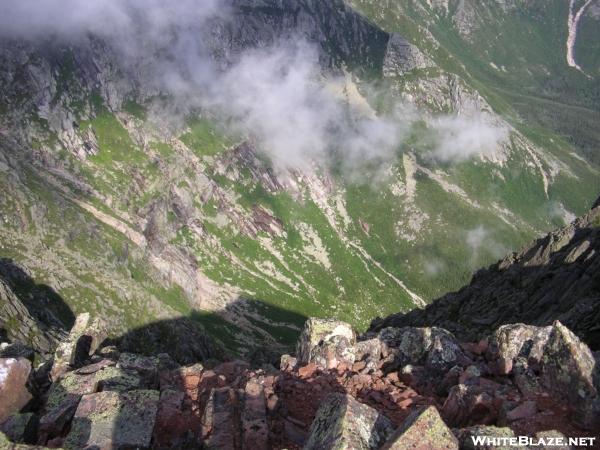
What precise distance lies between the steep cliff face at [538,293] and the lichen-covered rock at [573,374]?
645 inches

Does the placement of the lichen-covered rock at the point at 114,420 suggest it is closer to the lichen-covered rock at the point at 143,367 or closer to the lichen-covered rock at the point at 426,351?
the lichen-covered rock at the point at 143,367

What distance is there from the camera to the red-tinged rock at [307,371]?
99.8 ft

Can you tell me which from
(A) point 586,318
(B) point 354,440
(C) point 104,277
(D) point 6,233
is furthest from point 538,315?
(D) point 6,233

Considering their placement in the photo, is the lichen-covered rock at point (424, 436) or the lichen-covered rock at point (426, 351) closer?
the lichen-covered rock at point (424, 436)

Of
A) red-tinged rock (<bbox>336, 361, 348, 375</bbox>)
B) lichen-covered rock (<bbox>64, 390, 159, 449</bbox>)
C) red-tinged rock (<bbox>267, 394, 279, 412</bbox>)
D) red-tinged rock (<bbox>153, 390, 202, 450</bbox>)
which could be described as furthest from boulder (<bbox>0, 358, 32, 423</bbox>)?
red-tinged rock (<bbox>336, 361, 348, 375</bbox>)

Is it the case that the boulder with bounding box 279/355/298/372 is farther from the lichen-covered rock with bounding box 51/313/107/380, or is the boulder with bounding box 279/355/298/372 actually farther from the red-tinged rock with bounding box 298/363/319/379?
the lichen-covered rock with bounding box 51/313/107/380

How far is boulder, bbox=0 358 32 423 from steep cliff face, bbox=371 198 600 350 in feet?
133

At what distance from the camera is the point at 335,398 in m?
20.0

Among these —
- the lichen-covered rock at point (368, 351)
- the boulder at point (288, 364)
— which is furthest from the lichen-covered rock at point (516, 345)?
the boulder at point (288, 364)

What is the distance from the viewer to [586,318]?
47094 mm

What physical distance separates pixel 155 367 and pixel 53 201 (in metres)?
145

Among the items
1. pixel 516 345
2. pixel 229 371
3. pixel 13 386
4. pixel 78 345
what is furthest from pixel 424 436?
pixel 78 345

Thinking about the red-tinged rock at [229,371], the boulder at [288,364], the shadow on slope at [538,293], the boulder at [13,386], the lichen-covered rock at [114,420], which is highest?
the lichen-covered rock at [114,420]

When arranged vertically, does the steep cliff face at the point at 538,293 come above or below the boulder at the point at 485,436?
below
